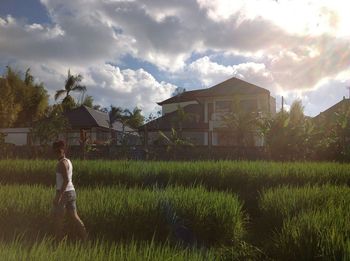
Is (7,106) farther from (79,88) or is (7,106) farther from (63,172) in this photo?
(63,172)

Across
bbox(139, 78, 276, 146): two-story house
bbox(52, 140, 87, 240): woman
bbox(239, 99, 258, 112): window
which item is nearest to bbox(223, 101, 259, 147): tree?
bbox(139, 78, 276, 146): two-story house

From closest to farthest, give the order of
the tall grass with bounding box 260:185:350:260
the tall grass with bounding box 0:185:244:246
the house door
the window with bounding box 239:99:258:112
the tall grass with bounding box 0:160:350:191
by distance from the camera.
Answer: the tall grass with bounding box 260:185:350:260 → the tall grass with bounding box 0:185:244:246 → the tall grass with bounding box 0:160:350:191 → the window with bounding box 239:99:258:112 → the house door

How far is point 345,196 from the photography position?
8.05 m

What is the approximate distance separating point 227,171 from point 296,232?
605 centimetres

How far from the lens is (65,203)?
6332mm

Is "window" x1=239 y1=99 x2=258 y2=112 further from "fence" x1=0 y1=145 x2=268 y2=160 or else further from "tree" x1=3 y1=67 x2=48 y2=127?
"tree" x1=3 y1=67 x2=48 y2=127

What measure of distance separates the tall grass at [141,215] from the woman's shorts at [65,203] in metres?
0.48

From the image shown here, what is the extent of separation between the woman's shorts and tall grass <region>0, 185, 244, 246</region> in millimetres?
475

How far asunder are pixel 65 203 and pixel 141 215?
1.25m

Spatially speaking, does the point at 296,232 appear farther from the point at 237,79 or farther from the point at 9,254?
the point at 237,79

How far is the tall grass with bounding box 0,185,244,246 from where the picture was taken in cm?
675

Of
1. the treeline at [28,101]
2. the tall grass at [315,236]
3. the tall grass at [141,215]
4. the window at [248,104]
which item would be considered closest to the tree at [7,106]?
the treeline at [28,101]

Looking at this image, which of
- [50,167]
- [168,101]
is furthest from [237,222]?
[168,101]

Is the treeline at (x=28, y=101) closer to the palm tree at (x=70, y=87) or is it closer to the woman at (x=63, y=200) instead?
the palm tree at (x=70, y=87)
